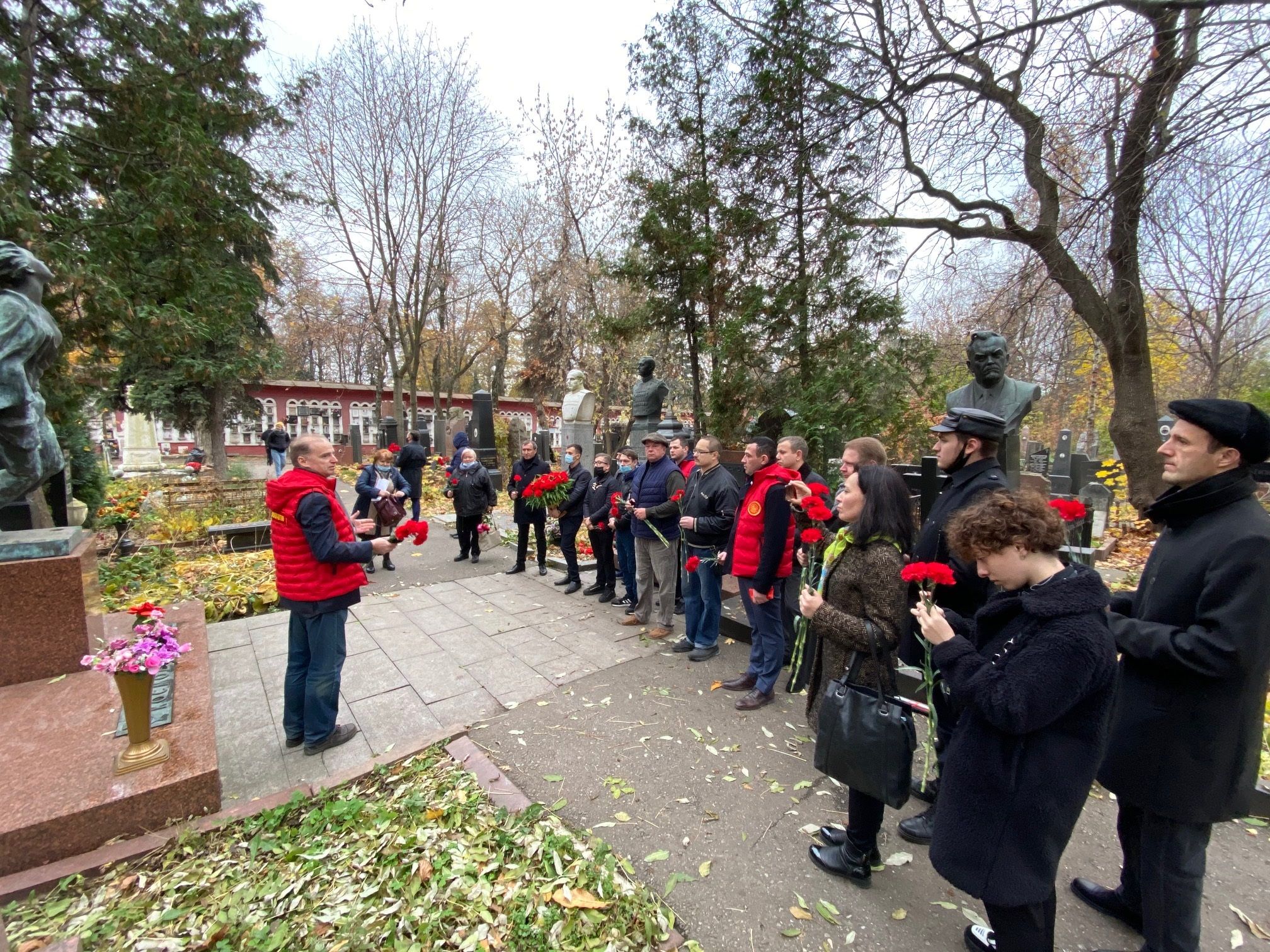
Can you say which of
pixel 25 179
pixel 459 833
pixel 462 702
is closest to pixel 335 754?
pixel 462 702

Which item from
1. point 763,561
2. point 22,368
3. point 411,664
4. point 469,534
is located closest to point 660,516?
point 763,561

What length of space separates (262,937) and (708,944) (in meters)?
1.79

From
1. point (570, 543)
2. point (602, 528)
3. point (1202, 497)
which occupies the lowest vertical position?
point (570, 543)

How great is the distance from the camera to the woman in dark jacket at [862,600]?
231 cm

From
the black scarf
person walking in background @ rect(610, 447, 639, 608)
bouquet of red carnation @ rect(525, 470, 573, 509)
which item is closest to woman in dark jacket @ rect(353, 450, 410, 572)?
bouquet of red carnation @ rect(525, 470, 573, 509)

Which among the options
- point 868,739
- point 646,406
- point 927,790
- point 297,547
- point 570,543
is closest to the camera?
point 868,739

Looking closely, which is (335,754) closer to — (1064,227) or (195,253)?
(1064,227)

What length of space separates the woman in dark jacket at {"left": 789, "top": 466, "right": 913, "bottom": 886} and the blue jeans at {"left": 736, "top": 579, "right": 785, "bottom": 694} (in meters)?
1.46

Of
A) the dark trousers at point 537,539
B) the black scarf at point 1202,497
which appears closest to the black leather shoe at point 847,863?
the black scarf at point 1202,497

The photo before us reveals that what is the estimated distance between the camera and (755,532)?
13.4 feet

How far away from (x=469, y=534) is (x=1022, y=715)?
778 cm

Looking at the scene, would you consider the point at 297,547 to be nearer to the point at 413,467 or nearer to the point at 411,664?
the point at 411,664

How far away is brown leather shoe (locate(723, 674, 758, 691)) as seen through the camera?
168 inches

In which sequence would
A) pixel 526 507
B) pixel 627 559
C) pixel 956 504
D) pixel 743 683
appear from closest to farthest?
pixel 956 504 → pixel 743 683 → pixel 627 559 → pixel 526 507
